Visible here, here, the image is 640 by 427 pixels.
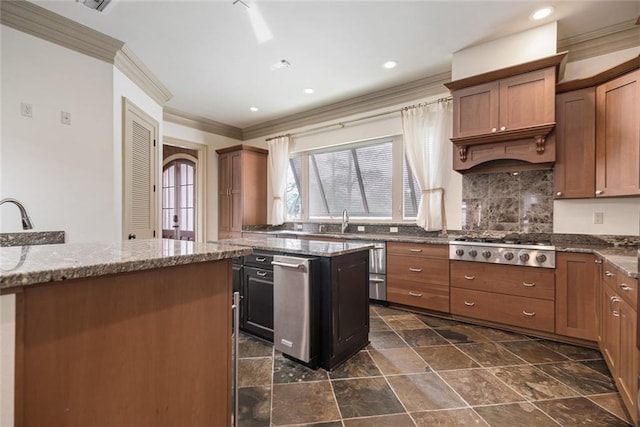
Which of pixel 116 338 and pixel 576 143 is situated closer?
pixel 116 338

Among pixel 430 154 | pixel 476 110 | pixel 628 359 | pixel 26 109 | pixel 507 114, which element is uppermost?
pixel 476 110

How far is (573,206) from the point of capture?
2.91m

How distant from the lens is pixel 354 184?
464 centimetres

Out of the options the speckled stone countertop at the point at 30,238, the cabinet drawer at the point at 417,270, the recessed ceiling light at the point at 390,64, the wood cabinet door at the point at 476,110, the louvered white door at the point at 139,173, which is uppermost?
the recessed ceiling light at the point at 390,64

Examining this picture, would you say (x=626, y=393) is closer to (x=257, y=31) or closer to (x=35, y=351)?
(x=35, y=351)

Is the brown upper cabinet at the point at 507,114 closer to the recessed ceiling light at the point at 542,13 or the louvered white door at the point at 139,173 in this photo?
the recessed ceiling light at the point at 542,13

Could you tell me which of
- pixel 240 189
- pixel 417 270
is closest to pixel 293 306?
pixel 417 270

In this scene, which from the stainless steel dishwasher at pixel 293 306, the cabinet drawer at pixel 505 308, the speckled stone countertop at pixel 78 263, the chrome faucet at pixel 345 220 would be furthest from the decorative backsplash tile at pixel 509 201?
the speckled stone countertop at pixel 78 263

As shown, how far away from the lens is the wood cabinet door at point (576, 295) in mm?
2463

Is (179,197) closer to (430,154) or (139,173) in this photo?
(139,173)

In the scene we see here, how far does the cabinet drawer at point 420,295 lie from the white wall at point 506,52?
236cm

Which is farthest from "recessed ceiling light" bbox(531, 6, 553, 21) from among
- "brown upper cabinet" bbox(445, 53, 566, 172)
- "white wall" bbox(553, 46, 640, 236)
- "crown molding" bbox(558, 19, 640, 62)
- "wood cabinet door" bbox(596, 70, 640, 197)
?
"wood cabinet door" bbox(596, 70, 640, 197)

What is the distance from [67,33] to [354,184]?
366 centimetres

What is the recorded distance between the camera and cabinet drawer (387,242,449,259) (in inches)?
126
